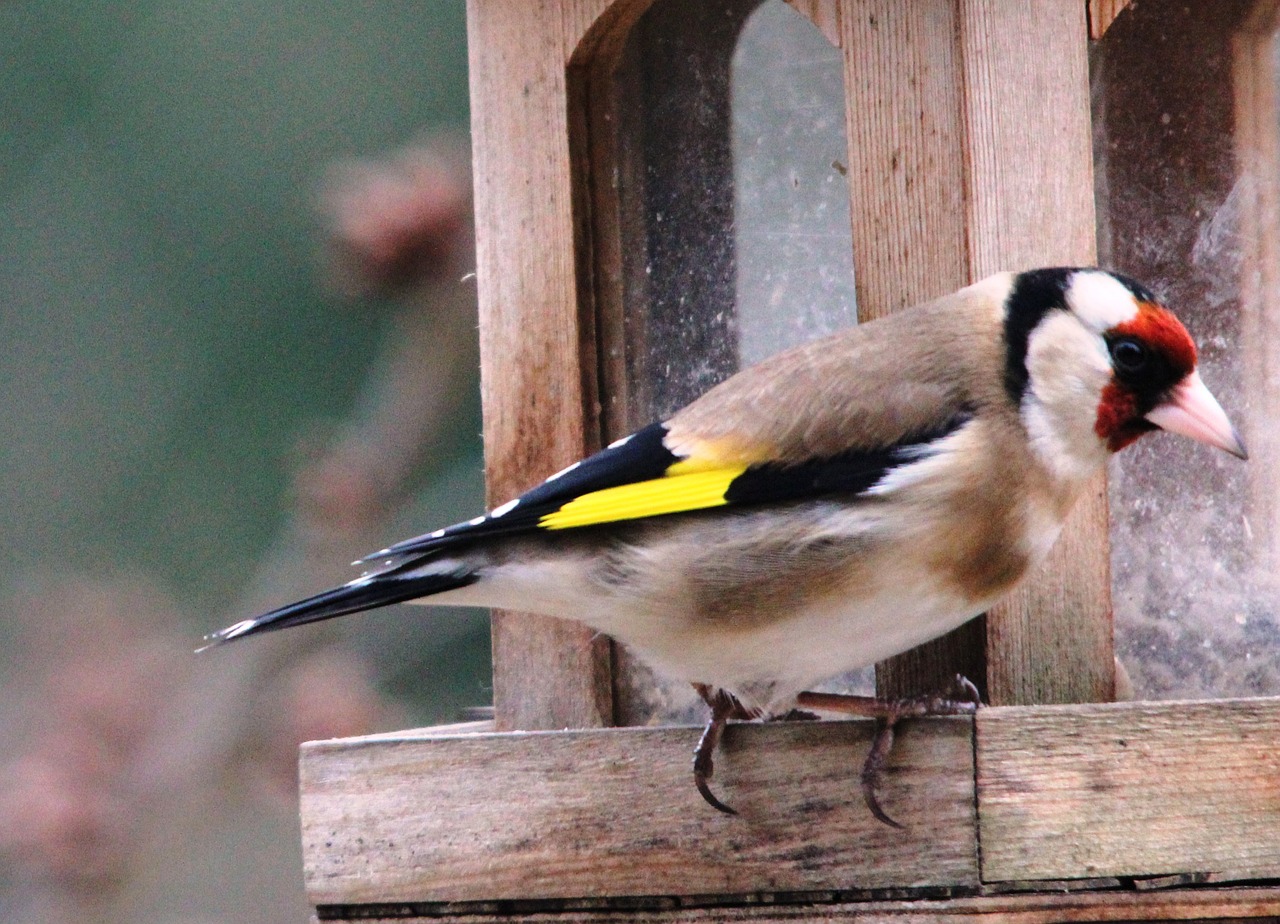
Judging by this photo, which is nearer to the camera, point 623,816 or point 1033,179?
point 623,816

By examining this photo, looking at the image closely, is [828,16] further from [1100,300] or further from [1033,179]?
[1100,300]

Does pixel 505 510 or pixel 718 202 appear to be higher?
pixel 718 202

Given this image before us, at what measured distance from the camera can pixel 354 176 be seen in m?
3.54

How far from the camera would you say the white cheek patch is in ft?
8.73

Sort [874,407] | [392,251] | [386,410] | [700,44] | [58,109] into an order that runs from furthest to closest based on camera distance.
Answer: [58,109], [386,410], [392,251], [700,44], [874,407]

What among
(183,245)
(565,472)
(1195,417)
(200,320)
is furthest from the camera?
(200,320)

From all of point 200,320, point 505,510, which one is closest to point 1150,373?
point 505,510

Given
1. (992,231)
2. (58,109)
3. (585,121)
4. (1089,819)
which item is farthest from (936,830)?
(58,109)

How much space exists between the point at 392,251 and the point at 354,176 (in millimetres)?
178

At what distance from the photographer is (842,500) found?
8.61 ft

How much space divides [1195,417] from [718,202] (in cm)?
87

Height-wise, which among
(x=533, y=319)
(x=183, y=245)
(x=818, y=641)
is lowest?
(x=818, y=641)

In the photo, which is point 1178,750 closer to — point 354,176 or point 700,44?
point 700,44

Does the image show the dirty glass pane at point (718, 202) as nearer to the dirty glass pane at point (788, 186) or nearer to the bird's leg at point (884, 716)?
the dirty glass pane at point (788, 186)
